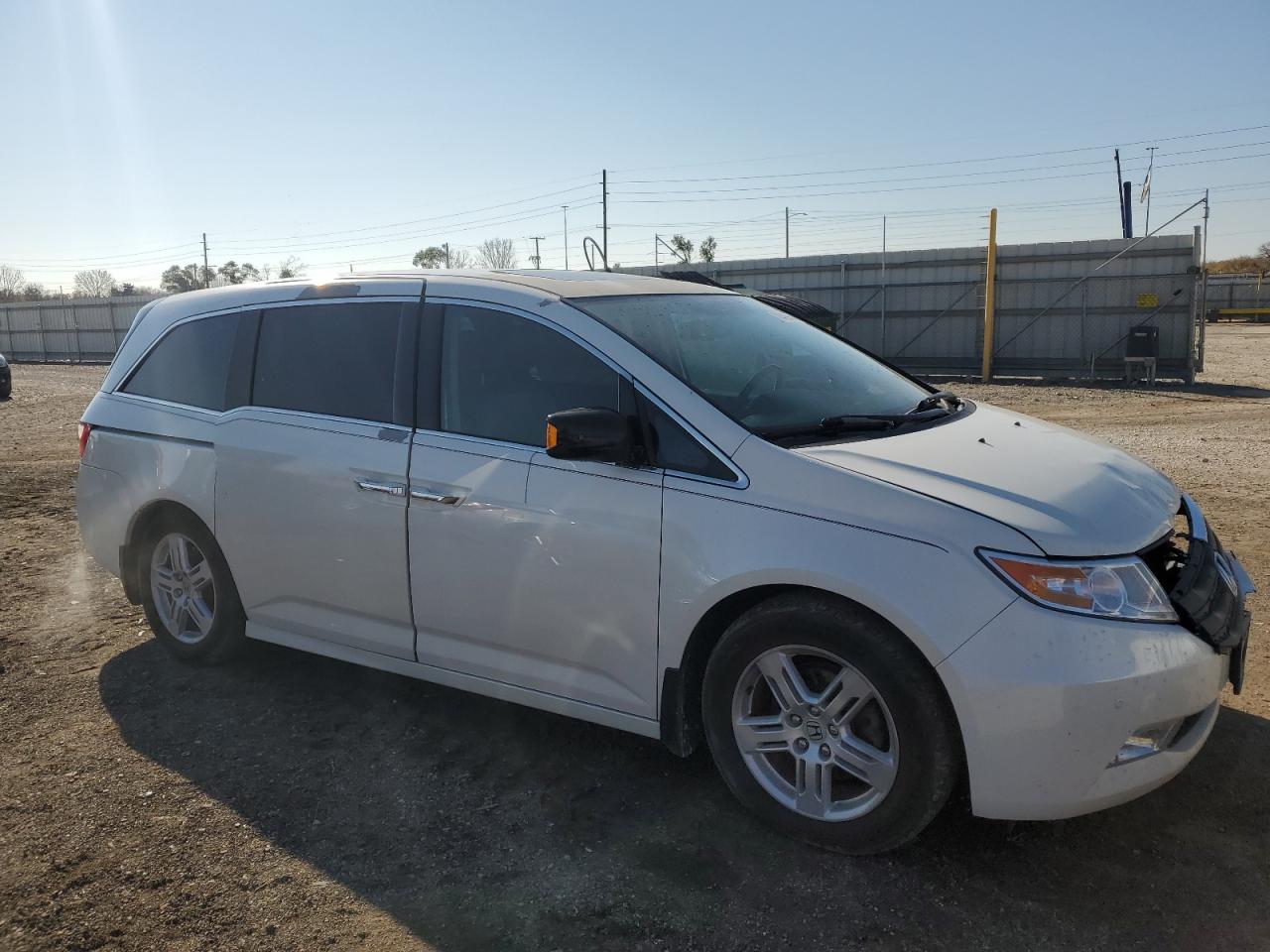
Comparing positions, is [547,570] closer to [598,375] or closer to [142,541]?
[598,375]

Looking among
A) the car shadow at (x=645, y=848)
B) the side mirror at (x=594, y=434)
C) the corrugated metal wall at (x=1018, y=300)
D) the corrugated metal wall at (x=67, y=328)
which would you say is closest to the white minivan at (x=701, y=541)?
the side mirror at (x=594, y=434)

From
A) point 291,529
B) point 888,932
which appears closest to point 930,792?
point 888,932

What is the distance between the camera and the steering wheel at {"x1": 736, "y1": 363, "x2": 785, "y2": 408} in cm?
341

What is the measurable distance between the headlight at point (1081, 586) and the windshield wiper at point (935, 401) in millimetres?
1137

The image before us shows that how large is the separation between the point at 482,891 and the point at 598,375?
65.8 inches

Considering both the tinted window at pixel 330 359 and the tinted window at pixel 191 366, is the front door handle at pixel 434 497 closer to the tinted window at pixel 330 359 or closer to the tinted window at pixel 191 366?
the tinted window at pixel 330 359

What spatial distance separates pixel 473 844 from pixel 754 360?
1.96 meters

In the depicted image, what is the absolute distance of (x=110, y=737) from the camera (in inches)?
157

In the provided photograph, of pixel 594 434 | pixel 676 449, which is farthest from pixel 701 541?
pixel 594 434

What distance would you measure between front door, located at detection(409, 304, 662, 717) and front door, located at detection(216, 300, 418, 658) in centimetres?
12

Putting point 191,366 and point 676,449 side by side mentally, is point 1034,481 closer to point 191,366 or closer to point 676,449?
point 676,449

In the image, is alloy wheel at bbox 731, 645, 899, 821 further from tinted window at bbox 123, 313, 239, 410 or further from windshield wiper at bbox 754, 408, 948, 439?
tinted window at bbox 123, 313, 239, 410

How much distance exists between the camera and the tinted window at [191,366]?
4522mm

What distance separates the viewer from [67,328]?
42.6 metres
